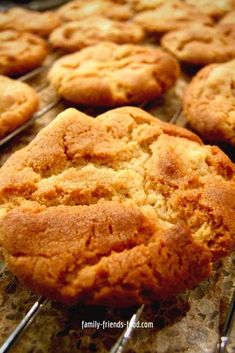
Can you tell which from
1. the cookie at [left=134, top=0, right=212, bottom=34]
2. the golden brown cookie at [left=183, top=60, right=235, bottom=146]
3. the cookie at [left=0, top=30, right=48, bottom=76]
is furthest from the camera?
the cookie at [left=134, top=0, right=212, bottom=34]

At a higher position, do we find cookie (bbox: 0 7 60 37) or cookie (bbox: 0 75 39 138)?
cookie (bbox: 0 7 60 37)

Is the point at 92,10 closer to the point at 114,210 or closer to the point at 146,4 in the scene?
the point at 146,4

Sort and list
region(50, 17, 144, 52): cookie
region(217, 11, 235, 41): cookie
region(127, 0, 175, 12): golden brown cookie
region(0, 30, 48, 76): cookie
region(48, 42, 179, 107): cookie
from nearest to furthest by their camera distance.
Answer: region(48, 42, 179, 107): cookie, region(0, 30, 48, 76): cookie, region(50, 17, 144, 52): cookie, region(217, 11, 235, 41): cookie, region(127, 0, 175, 12): golden brown cookie

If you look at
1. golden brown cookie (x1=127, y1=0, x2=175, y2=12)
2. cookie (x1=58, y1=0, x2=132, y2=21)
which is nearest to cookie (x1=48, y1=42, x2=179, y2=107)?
cookie (x1=58, y1=0, x2=132, y2=21)

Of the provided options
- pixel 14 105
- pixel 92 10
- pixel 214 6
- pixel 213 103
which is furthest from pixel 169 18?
pixel 14 105

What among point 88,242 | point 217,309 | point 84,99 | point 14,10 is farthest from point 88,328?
point 14,10

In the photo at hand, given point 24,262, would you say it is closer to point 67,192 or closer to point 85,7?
point 67,192

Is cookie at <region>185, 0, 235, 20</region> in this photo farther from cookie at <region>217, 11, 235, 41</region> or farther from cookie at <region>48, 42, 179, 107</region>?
cookie at <region>48, 42, 179, 107</region>
